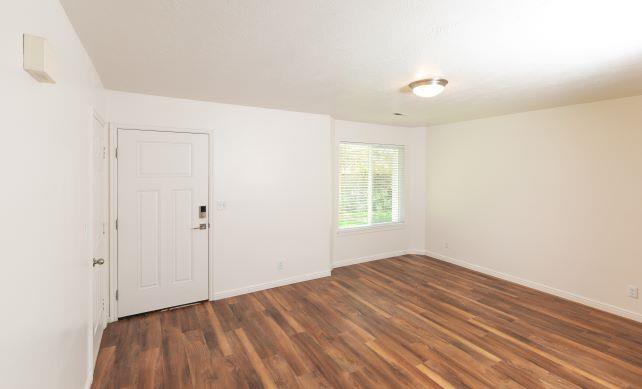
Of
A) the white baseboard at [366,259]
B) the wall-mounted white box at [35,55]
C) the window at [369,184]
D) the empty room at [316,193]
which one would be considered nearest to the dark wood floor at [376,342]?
the empty room at [316,193]

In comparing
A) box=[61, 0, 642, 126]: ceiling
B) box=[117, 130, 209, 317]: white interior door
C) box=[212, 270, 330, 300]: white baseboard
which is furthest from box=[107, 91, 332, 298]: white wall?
box=[61, 0, 642, 126]: ceiling

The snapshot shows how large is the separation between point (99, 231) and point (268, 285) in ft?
6.92

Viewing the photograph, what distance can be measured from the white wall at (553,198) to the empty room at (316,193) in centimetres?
2

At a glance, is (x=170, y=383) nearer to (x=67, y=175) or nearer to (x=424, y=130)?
(x=67, y=175)

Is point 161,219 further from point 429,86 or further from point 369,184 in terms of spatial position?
point 369,184

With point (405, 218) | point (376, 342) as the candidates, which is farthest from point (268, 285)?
point (405, 218)

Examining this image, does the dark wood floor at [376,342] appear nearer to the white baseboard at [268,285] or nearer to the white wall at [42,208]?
the white baseboard at [268,285]

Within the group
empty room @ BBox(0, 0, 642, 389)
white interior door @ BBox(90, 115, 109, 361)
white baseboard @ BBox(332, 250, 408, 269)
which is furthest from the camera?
white baseboard @ BBox(332, 250, 408, 269)

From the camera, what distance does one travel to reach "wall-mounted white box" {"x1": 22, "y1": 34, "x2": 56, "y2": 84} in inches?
41.4

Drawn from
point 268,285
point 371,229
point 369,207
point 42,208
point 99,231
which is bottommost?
point 268,285

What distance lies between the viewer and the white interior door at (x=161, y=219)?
331 centimetres

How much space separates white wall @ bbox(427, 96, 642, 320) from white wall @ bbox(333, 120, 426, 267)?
458mm

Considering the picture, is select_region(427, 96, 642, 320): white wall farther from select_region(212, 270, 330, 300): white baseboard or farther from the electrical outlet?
select_region(212, 270, 330, 300): white baseboard

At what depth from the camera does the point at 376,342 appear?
113 inches
